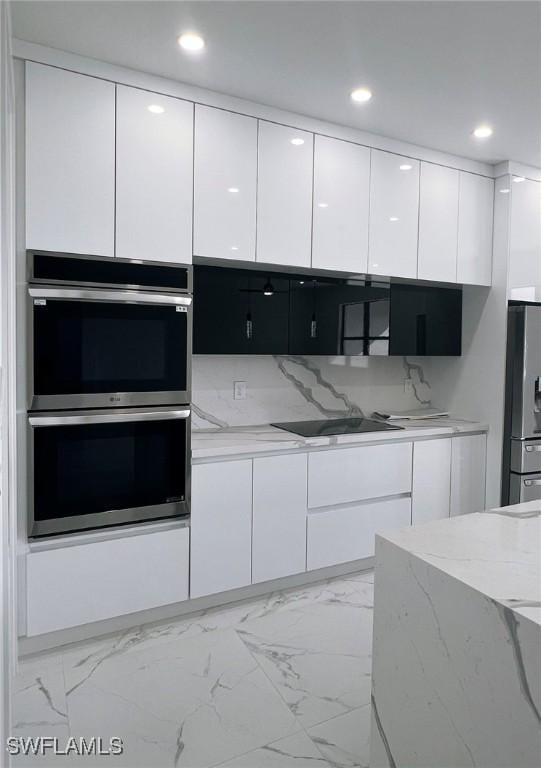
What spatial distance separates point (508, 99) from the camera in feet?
8.30

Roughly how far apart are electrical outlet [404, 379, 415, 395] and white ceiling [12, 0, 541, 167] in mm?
1758

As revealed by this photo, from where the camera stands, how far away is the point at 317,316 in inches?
123

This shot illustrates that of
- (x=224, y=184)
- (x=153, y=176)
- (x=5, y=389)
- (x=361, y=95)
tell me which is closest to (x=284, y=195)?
(x=224, y=184)

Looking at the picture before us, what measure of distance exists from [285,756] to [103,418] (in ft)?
4.72

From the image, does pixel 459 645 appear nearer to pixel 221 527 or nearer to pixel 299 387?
pixel 221 527

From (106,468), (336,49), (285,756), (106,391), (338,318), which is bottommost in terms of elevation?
(285,756)

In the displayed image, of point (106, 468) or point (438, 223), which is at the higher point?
point (438, 223)

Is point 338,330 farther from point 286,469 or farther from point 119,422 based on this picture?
point 119,422

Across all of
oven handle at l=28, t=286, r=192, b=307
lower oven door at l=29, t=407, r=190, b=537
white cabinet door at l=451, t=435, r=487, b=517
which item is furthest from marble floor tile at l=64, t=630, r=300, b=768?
white cabinet door at l=451, t=435, r=487, b=517

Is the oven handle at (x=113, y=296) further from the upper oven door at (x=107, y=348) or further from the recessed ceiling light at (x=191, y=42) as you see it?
the recessed ceiling light at (x=191, y=42)

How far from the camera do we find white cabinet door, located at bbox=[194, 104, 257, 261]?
2496 mm

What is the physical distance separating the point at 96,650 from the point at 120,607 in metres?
0.19

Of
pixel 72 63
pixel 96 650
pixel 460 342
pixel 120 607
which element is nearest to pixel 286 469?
pixel 120 607

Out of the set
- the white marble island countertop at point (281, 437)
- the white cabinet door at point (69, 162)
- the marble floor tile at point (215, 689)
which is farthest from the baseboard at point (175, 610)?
the white cabinet door at point (69, 162)
